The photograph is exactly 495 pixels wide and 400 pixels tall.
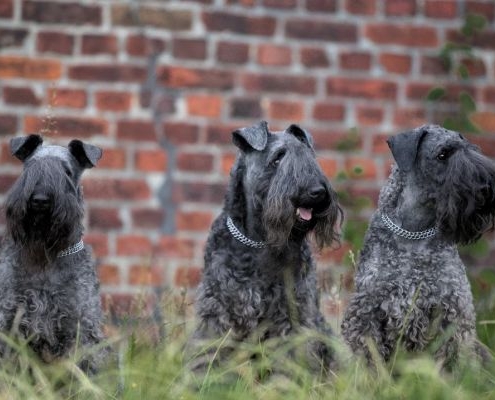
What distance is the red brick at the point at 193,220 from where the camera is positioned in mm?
6867

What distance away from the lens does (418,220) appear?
213 inches

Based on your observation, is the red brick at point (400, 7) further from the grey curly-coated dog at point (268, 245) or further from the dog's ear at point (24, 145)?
the dog's ear at point (24, 145)

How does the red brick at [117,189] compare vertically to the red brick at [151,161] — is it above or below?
below

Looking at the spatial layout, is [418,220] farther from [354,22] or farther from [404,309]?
[354,22]

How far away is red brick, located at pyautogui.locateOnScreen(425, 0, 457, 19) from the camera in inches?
279

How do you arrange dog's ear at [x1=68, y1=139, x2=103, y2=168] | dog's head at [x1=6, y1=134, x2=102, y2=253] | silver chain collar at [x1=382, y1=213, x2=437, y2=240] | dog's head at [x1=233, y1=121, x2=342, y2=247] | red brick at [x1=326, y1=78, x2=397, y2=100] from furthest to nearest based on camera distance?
red brick at [x1=326, y1=78, x2=397, y2=100]
dog's ear at [x1=68, y1=139, x2=103, y2=168]
silver chain collar at [x1=382, y1=213, x2=437, y2=240]
dog's head at [x1=233, y1=121, x2=342, y2=247]
dog's head at [x1=6, y1=134, x2=102, y2=253]

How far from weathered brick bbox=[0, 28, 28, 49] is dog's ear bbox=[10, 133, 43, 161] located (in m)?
1.45

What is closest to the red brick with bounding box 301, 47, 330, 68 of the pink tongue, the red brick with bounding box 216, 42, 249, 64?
the red brick with bounding box 216, 42, 249, 64

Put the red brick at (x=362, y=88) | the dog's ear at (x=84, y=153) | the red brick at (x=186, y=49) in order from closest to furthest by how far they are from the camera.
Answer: the dog's ear at (x=84, y=153) → the red brick at (x=186, y=49) → the red brick at (x=362, y=88)

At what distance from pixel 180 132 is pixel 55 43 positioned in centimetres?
89

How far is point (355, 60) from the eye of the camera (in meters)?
7.03

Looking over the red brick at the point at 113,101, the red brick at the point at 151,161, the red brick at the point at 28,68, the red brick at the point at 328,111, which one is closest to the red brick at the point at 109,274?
the red brick at the point at 151,161

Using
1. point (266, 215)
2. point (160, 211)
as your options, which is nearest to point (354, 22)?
point (160, 211)

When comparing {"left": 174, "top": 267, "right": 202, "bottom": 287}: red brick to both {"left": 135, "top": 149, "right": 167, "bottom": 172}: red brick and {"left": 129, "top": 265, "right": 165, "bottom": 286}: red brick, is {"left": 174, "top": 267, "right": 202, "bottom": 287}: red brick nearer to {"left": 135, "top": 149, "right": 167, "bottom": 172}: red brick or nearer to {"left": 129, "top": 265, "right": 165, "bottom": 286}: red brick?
{"left": 129, "top": 265, "right": 165, "bottom": 286}: red brick
